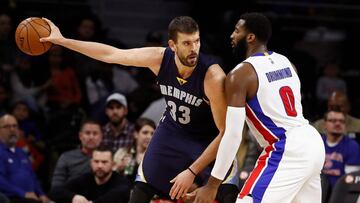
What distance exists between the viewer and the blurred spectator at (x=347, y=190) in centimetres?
796

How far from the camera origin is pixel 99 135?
938 cm

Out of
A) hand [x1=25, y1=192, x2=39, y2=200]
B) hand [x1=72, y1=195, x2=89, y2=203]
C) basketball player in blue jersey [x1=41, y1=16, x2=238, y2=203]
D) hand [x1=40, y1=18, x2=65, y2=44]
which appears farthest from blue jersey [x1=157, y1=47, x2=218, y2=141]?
hand [x1=25, y1=192, x2=39, y2=200]

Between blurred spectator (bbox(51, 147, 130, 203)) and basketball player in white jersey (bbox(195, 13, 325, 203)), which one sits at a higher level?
basketball player in white jersey (bbox(195, 13, 325, 203))

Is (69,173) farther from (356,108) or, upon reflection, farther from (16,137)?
(356,108)

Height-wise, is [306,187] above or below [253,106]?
below

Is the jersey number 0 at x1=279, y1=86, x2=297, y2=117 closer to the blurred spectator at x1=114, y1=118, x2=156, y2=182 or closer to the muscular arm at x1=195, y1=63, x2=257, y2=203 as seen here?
the muscular arm at x1=195, y1=63, x2=257, y2=203

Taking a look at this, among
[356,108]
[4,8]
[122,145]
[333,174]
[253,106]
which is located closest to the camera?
[253,106]

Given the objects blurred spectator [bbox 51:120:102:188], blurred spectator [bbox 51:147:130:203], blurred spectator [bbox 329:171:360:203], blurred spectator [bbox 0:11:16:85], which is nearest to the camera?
blurred spectator [bbox 329:171:360:203]

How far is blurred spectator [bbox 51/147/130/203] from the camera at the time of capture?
8.45 meters

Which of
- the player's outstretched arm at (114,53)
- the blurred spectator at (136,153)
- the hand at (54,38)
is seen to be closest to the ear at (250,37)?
the player's outstretched arm at (114,53)

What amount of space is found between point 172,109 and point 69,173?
360 centimetres

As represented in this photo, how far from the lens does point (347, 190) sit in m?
7.99

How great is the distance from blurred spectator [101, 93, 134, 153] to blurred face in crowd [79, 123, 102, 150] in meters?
0.40

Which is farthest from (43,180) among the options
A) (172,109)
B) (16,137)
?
(172,109)
